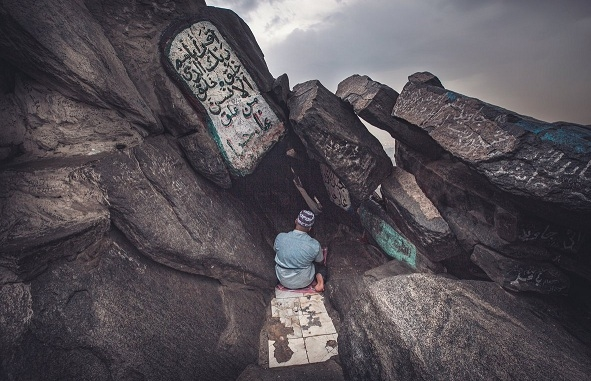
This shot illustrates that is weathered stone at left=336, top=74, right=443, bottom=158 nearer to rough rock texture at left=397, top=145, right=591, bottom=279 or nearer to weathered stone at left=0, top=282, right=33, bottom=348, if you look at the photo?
rough rock texture at left=397, top=145, right=591, bottom=279

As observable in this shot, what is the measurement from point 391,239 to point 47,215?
4612 millimetres

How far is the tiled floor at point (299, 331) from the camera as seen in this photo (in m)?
3.96

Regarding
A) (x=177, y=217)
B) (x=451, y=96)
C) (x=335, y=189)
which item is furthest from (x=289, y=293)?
(x=451, y=96)

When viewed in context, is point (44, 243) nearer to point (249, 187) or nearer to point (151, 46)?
point (151, 46)

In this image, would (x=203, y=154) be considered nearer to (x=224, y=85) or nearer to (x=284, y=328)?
(x=224, y=85)

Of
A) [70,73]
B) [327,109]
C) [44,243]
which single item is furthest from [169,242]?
[327,109]

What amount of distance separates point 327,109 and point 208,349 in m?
3.80

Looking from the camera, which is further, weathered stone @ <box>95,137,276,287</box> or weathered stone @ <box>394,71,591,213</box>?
weathered stone @ <box>95,137,276,287</box>

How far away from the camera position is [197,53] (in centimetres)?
441

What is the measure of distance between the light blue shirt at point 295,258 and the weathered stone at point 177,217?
286mm

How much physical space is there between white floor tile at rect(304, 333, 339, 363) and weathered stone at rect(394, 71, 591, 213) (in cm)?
303

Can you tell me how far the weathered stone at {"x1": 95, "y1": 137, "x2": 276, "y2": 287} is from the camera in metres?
3.45

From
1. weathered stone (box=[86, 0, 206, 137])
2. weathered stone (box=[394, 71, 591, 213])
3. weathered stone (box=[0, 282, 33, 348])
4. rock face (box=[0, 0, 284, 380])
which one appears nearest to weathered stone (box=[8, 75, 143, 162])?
rock face (box=[0, 0, 284, 380])

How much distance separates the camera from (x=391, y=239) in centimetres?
479
